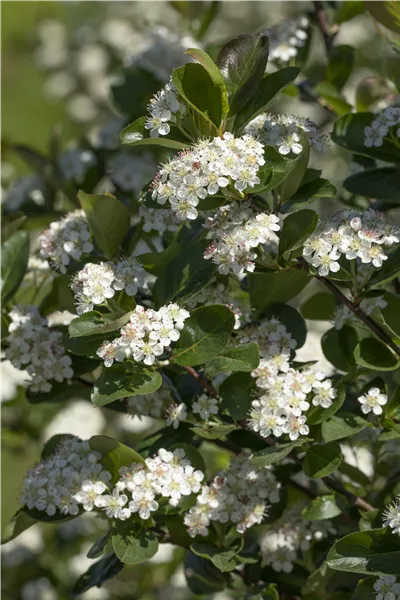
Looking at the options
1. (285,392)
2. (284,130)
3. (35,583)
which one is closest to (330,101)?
(284,130)

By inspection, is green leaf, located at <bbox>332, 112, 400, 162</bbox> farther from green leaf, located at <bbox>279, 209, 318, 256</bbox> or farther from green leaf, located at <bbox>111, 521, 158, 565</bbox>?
green leaf, located at <bbox>111, 521, 158, 565</bbox>

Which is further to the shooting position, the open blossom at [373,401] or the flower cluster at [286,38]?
the flower cluster at [286,38]

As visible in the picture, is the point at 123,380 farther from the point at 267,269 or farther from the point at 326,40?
the point at 326,40

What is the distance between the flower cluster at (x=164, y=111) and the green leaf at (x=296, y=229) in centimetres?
18

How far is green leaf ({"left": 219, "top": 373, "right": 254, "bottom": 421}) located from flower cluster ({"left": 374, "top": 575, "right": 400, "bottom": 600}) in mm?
257

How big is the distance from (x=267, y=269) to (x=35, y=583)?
1.00 meters

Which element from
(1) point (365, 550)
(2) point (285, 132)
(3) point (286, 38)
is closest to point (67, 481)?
(1) point (365, 550)

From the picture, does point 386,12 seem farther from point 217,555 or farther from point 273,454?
point 217,555

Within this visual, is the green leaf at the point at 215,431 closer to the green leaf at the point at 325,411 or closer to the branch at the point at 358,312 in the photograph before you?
the green leaf at the point at 325,411

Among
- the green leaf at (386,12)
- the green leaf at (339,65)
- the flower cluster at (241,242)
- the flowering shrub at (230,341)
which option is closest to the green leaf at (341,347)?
the flowering shrub at (230,341)

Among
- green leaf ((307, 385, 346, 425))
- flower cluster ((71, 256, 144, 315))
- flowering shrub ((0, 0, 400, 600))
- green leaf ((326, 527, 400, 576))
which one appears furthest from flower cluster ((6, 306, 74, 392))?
green leaf ((326, 527, 400, 576))

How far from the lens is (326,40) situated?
5.37ft

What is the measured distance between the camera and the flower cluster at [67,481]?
1101mm

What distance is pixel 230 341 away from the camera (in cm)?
113
